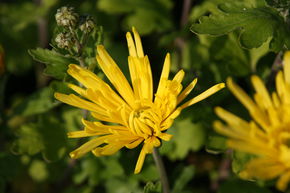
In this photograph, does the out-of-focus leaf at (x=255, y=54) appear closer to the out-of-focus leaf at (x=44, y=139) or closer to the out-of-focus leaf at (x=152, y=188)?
the out-of-focus leaf at (x=152, y=188)

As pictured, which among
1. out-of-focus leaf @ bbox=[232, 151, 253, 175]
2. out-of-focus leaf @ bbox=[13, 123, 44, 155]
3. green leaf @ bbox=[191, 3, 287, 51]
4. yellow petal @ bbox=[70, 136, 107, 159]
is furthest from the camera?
out-of-focus leaf @ bbox=[13, 123, 44, 155]

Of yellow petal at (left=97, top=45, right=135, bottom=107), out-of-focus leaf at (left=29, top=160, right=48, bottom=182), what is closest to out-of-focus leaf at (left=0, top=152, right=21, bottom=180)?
out-of-focus leaf at (left=29, top=160, right=48, bottom=182)

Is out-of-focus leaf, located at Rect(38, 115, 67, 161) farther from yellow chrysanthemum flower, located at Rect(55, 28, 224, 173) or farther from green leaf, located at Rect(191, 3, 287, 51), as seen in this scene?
green leaf, located at Rect(191, 3, 287, 51)

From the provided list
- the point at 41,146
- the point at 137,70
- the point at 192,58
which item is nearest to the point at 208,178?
the point at 192,58

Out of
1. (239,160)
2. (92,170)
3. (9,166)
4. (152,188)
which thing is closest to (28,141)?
(9,166)

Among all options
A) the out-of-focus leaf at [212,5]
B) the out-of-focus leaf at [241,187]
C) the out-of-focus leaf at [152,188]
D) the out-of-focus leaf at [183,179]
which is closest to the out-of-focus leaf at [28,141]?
the out-of-focus leaf at [152,188]

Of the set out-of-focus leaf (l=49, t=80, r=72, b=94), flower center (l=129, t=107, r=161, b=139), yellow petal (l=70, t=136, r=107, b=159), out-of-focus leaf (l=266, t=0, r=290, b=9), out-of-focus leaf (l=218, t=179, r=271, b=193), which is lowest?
out-of-focus leaf (l=218, t=179, r=271, b=193)

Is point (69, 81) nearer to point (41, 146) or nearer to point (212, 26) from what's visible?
point (41, 146)

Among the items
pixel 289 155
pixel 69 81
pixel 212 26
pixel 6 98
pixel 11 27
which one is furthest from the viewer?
pixel 6 98
